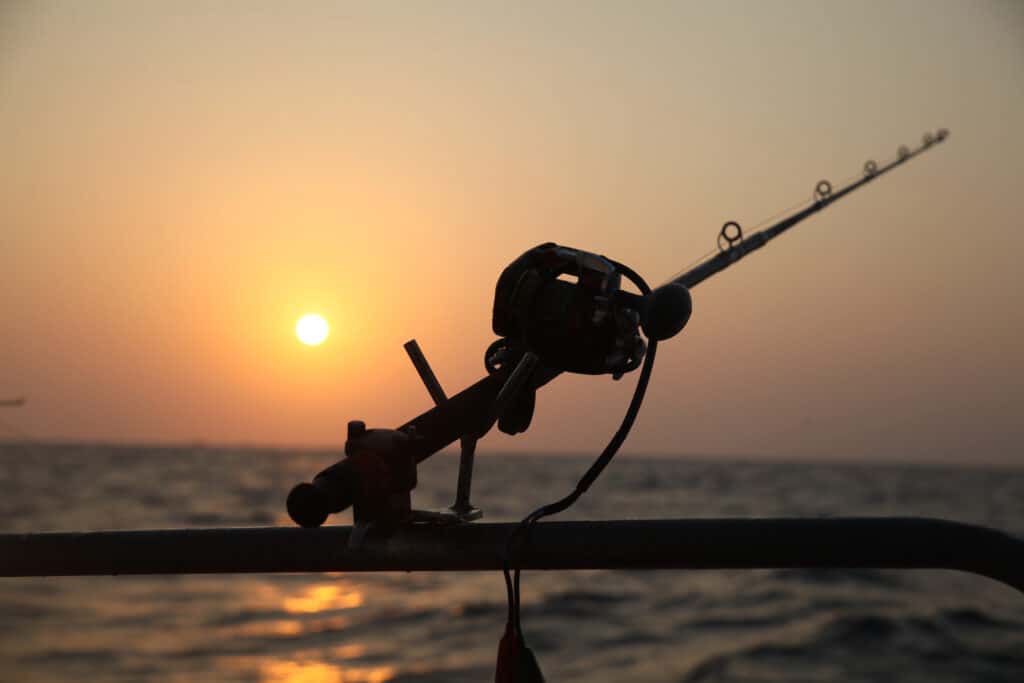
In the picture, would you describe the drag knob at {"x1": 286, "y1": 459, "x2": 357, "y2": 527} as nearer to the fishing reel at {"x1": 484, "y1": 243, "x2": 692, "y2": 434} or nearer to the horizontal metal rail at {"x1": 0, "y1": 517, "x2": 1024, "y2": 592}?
the horizontal metal rail at {"x1": 0, "y1": 517, "x2": 1024, "y2": 592}

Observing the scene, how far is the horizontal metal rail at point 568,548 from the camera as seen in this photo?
1621 mm

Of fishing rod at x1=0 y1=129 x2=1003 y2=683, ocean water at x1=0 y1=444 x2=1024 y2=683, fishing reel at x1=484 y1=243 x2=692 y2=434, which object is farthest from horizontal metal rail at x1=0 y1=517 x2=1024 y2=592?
ocean water at x1=0 y1=444 x2=1024 y2=683

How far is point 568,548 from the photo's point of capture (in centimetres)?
169

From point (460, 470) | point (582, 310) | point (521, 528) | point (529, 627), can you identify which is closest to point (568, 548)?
point (521, 528)

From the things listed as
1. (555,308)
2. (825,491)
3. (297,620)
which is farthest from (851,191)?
(825,491)

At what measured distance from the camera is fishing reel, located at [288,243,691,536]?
70.7 inches

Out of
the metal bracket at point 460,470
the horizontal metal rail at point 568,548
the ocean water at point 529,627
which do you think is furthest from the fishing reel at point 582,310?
the ocean water at point 529,627

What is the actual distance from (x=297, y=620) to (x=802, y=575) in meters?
9.57

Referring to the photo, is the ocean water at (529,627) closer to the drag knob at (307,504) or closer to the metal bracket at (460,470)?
the metal bracket at (460,470)

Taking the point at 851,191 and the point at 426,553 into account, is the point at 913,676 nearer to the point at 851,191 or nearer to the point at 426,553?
the point at 851,191

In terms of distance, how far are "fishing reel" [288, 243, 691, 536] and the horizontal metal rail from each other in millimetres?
57

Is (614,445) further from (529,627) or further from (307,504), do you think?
(529,627)

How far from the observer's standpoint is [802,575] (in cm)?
2052

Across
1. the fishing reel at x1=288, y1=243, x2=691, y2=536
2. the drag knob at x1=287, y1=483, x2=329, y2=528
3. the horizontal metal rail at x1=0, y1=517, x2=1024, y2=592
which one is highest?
the fishing reel at x1=288, y1=243, x2=691, y2=536
